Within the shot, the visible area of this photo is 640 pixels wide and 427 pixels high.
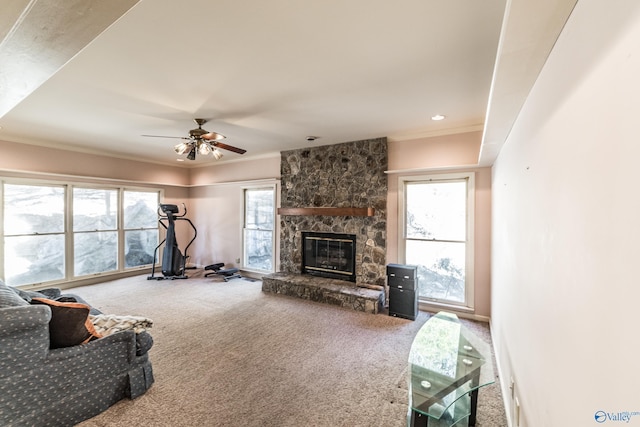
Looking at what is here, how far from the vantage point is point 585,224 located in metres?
0.81

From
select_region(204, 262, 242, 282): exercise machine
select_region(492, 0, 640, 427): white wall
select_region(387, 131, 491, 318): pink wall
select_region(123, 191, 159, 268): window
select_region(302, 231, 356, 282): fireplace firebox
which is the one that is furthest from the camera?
select_region(123, 191, 159, 268): window

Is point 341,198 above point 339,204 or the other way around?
above

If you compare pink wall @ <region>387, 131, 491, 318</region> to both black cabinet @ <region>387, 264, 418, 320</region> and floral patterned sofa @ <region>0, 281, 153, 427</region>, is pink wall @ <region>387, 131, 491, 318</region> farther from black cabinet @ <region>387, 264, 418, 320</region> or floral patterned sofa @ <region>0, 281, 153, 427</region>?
floral patterned sofa @ <region>0, 281, 153, 427</region>

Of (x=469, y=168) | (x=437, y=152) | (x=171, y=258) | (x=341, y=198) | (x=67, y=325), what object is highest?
(x=437, y=152)

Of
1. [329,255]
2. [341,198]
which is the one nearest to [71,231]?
[329,255]

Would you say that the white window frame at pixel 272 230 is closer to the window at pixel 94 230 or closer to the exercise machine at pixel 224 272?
the exercise machine at pixel 224 272

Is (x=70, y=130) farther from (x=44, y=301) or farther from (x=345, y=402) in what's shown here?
(x=345, y=402)

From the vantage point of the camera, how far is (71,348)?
1945 mm

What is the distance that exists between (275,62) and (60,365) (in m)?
2.78

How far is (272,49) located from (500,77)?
156 centimetres

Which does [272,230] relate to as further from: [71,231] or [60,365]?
[60,365]

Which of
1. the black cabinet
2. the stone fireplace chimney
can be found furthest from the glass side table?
the stone fireplace chimney

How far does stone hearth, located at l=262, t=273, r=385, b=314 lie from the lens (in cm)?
405

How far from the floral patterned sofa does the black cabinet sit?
3.03 meters
